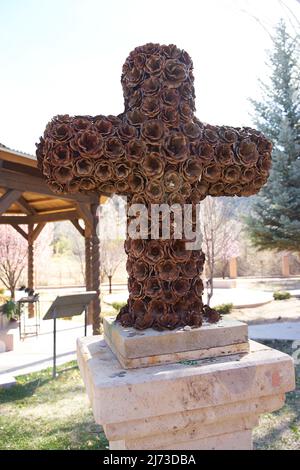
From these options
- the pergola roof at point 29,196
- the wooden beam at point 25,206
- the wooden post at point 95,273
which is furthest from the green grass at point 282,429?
the wooden beam at point 25,206

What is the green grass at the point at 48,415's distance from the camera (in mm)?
3672

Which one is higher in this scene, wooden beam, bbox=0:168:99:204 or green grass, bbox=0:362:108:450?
wooden beam, bbox=0:168:99:204

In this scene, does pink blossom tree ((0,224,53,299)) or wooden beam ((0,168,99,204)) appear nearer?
Result: wooden beam ((0,168,99,204))

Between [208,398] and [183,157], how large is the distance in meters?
0.93

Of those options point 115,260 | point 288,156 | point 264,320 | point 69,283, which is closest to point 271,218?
point 288,156

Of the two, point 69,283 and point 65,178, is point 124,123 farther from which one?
point 69,283

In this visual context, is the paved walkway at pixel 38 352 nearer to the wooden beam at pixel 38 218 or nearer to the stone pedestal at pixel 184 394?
the wooden beam at pixel 38 218

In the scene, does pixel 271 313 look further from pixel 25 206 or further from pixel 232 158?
pixel 232 158

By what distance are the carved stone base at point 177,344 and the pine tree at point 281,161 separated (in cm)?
885

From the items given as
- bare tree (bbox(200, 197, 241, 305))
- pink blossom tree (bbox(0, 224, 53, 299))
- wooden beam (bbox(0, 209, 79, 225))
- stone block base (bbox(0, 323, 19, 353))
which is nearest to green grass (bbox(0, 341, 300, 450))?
stone block base (bbox(0, 323, 19, 353))

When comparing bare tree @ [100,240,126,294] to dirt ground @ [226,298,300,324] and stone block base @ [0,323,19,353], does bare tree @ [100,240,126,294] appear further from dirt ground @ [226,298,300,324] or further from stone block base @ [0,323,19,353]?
stone block base @ [0,323,19,353]

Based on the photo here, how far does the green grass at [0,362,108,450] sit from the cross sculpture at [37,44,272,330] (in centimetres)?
267

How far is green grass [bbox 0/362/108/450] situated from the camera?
145 inches

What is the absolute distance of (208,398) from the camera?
4.23 feet
